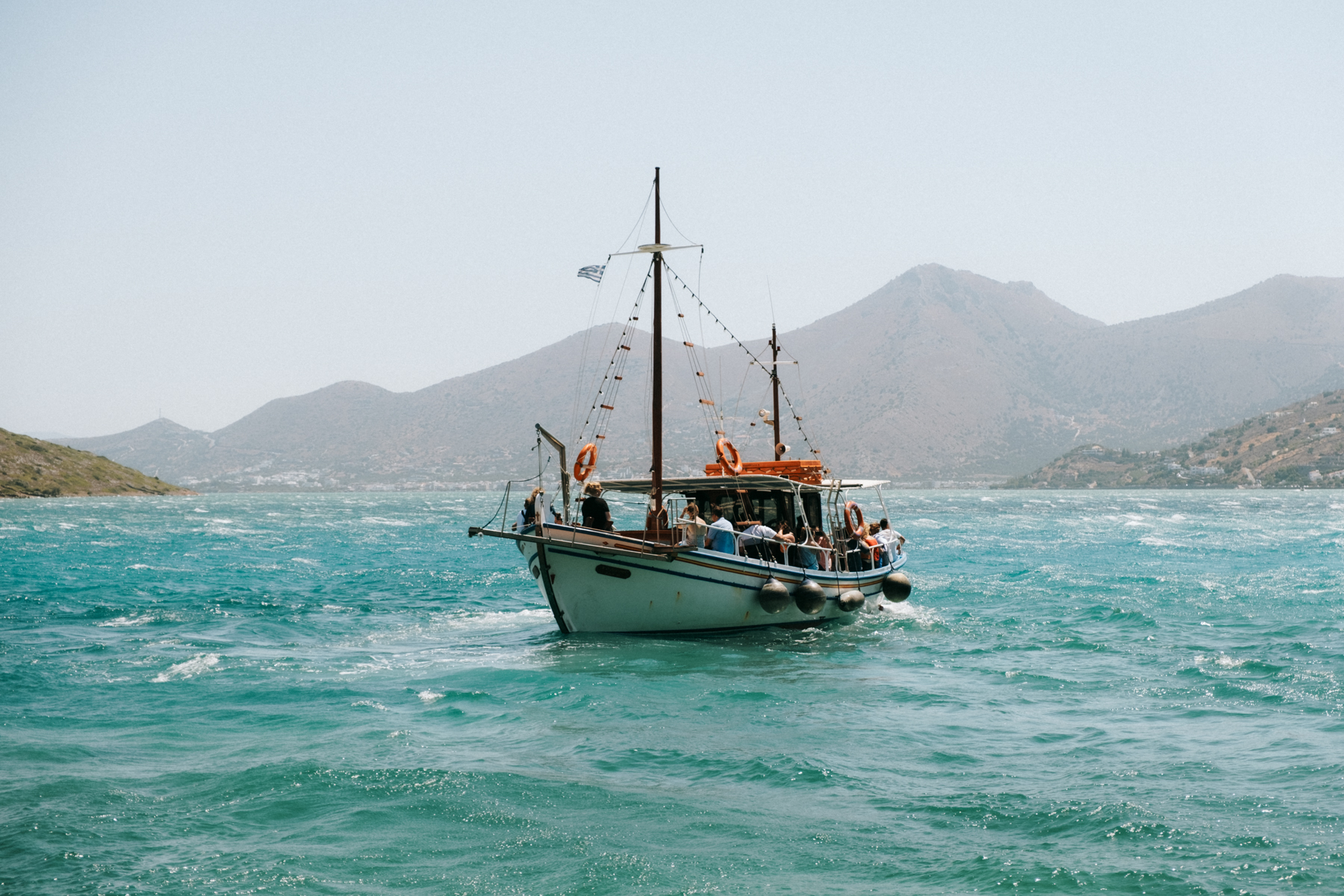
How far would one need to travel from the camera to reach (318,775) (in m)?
12.5

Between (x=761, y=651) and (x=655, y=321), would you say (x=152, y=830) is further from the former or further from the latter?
(x=655, y=321)

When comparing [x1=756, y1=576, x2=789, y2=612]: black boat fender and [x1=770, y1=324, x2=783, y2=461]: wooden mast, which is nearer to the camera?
[x1=756, y1=576, x2=789, y2=612]: black boat fender

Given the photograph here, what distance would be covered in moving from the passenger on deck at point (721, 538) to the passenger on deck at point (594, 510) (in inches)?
83.7

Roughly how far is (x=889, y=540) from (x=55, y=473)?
178297 millimetres

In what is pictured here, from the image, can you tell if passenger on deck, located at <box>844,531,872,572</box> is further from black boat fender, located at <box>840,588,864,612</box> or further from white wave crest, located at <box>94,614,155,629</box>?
white wave crest, located at <box>94,614,155,629</box>

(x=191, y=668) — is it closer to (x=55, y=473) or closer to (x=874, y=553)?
(x=874, y=553)

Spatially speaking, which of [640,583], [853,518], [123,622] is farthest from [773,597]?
[123,622]

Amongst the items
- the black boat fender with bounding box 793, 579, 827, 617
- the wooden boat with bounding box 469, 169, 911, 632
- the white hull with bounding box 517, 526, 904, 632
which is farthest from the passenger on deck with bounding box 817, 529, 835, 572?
the white hull with bounding box 517, 526, 904, 632

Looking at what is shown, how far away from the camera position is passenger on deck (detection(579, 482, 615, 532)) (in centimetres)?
2273

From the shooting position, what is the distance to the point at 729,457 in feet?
92.6

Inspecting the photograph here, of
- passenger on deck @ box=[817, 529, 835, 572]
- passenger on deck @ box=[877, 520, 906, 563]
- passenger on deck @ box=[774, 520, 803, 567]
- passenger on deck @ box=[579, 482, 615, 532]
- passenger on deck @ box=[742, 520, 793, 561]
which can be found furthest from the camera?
passenger on deck @ box=[877, 520, 906, 563]

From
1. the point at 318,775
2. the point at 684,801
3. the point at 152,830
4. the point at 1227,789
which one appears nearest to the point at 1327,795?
the point at 1227,789

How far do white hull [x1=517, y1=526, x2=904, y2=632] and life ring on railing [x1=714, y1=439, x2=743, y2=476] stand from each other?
11.8 ft

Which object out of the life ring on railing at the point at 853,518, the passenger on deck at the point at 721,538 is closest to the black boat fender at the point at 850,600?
the life ring on railing at the point at 853,518
